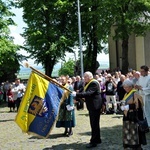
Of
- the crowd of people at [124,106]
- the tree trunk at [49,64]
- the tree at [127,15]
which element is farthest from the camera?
the tree trunk at [49,64]

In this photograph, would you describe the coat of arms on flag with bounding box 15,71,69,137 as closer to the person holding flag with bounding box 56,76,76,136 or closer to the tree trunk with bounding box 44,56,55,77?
the person holding flag with bounding box 56,76,76,136

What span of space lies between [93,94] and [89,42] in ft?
96.9

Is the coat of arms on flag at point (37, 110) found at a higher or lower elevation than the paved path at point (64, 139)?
higher

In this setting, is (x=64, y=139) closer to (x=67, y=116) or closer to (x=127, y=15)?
(x=67, y=116)

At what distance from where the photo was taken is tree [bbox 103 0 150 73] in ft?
86.5

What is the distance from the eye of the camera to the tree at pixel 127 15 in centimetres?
2638

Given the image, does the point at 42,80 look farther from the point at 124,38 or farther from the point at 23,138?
the point at 124,38

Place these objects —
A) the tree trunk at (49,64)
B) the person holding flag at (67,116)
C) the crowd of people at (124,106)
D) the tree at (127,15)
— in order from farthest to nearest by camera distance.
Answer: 1. the tree trunk at (49,64)
2. the tree at (127,15)
3. the person holding flag at (67,116)
4. the crowd of people at (124,106)

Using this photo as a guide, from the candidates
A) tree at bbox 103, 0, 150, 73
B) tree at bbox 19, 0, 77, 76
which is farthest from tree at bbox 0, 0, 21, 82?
tree at bbox 103, 0, 150, 73

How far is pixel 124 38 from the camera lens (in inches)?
1082

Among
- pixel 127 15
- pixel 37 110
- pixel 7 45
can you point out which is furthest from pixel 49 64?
pixel 37 110

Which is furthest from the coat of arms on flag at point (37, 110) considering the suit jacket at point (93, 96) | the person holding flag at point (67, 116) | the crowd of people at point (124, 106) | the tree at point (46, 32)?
the tree at point (46, 32)

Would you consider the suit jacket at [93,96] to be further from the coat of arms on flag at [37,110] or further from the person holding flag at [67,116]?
the person holding flag at [67,116]

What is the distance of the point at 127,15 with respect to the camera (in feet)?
86.6
